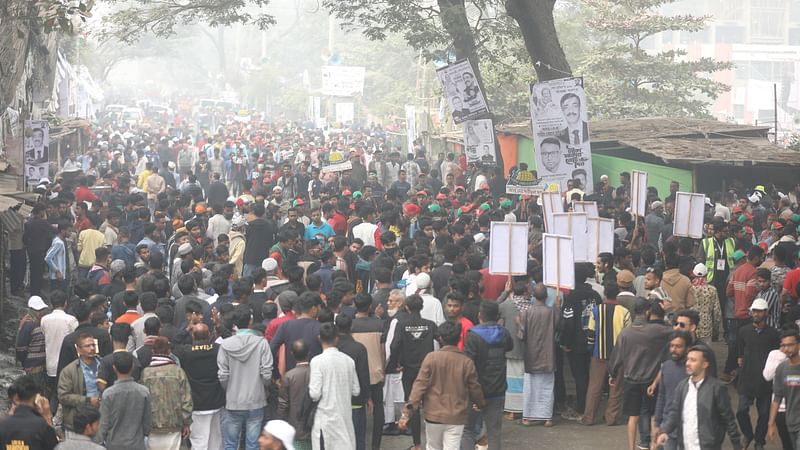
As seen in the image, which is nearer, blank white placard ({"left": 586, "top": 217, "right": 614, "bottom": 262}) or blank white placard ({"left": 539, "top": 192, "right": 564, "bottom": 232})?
blank white placard ({"left": 586, "top": 217, "right": 614, "bottom": 262})

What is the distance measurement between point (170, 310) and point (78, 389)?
52.2 inches

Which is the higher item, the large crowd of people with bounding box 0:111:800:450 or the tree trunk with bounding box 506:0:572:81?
the tree trunk with bounding box 506:0:572:81

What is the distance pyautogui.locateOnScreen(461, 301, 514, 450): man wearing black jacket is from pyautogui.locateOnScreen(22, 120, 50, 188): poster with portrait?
11.1 m

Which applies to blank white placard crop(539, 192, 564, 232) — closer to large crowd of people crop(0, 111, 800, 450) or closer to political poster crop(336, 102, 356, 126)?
large crowd of people crop(0, 111, 800, 450)

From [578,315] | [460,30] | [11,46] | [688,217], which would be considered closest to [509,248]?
[578,315]

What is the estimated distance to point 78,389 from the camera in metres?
8.88

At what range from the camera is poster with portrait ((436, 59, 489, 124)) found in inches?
894

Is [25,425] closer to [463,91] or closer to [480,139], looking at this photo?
[480,139]

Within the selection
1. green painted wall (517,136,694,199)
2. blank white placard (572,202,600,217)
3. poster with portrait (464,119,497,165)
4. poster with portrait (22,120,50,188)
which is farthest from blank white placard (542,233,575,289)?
poster with portrait (464,119,497,165)

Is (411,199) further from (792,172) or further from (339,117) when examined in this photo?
(339,117)

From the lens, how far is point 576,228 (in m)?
12.9

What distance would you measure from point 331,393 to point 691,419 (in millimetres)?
2669

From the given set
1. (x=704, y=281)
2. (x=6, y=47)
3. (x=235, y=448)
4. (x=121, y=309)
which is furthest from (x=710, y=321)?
(x=6, y=47)

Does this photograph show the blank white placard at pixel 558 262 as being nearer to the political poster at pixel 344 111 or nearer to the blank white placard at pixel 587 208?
the blank white placard at pixel 587 208
